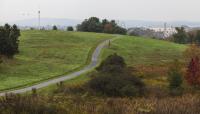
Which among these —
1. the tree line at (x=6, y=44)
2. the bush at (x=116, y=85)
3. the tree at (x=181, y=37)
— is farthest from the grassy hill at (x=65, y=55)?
the tree at (x=181, y=37)

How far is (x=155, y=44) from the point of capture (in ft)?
352

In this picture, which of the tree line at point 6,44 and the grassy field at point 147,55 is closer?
the grassy field at point 147,55

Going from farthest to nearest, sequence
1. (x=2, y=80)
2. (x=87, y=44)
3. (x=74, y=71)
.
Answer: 1. (x=87, y=44)
2. (x=74, y=71)
3. (x=2, y=80)

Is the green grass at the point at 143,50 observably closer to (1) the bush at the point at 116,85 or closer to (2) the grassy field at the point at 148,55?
(2) the grassy field at the point at 148,55

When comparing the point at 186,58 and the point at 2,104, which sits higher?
the point at 2,104

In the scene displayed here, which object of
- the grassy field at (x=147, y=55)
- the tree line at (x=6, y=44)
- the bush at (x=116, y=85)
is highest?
the tree line at (x=6, y=44)

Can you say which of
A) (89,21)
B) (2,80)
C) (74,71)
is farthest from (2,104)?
(89,21)

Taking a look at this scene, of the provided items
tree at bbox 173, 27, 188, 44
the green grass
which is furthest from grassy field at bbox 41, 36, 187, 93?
tree at bbox 173, 27, 188, 44

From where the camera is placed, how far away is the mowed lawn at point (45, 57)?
54.4 metres

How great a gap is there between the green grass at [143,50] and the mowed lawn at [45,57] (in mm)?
5478

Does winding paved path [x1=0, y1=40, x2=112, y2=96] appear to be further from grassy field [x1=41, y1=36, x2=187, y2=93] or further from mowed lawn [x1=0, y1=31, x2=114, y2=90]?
grassy field [x1=41, y1=36, x2=187, y2=93]

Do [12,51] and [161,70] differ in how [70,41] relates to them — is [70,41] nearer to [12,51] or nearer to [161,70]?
[12,51]

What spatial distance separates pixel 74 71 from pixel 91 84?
69.0 ft

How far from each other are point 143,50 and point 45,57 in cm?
2846
